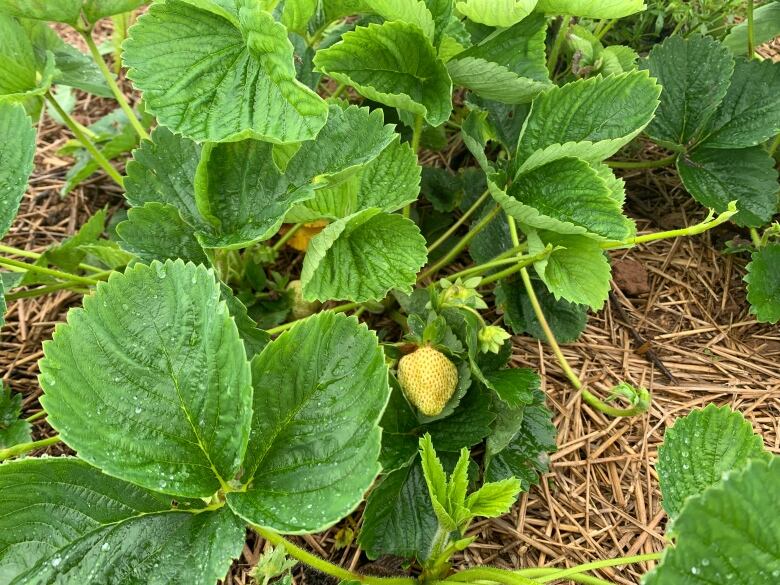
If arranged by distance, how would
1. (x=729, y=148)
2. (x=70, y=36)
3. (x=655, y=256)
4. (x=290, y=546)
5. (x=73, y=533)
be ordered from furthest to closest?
(x=70, y=36) < (x=655, y=256) < (x=729, y=148) < (x=290, y=546) < (x=73, y=533)

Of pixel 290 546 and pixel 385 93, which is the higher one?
pixel 385 93

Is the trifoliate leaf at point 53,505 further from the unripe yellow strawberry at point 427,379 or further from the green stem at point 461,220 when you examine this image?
the green stem at point 461,220

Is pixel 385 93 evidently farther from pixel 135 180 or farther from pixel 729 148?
pixel 729 148

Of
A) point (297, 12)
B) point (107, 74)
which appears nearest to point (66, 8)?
point (107, 74)

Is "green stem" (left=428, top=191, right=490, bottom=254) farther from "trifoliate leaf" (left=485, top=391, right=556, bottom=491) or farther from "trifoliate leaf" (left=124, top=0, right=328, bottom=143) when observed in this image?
"trifoliate leaf" (left=124, top=0, right=328, bottom=143)

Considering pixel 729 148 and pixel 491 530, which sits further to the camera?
pixel 729 148

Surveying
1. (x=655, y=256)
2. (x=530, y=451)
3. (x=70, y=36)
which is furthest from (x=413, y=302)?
(x=70, y=36)
